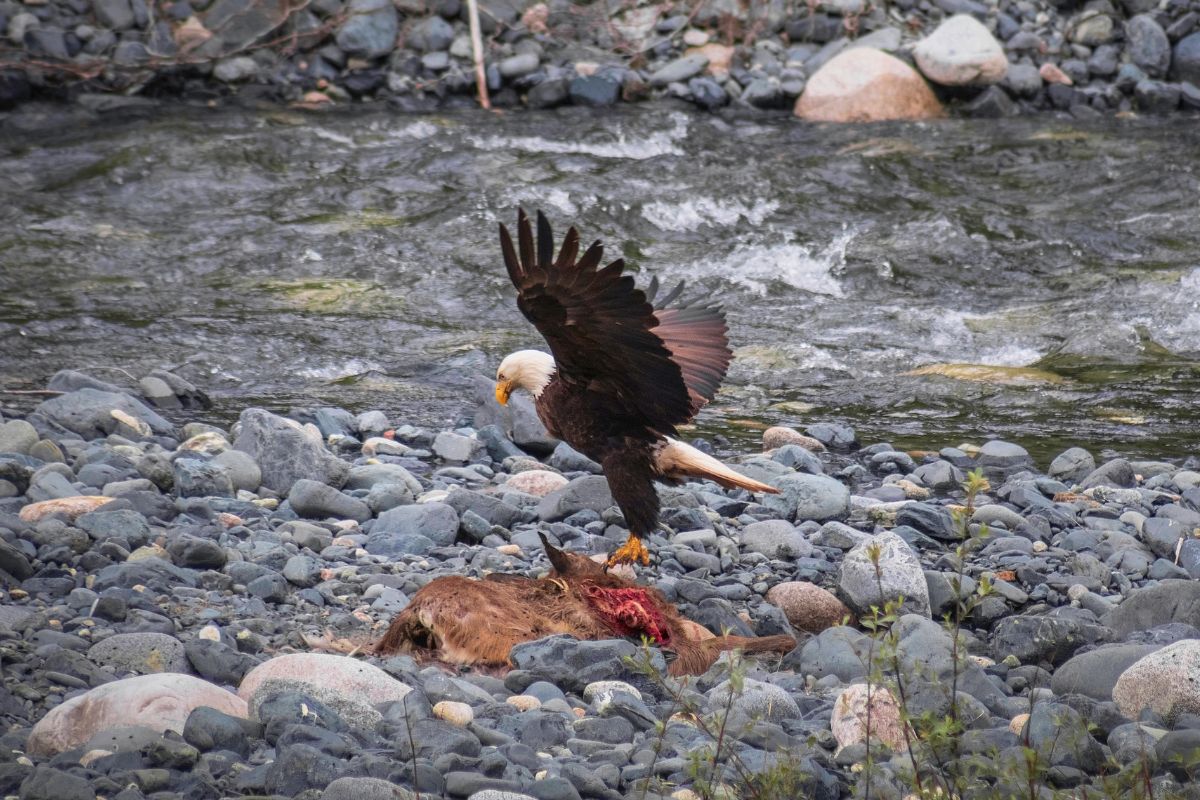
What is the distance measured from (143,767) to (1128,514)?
405cm

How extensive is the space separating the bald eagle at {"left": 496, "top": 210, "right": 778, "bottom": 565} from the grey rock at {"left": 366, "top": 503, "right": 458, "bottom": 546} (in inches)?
19.1

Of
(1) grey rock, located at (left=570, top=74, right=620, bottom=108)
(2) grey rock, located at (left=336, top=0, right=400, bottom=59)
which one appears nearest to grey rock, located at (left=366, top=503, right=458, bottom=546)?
(1) grey rock, located at (left=570, top=74, right=620, bottom=108)

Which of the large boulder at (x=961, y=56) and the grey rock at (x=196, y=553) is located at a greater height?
the large boulder at (x=961, y=56)

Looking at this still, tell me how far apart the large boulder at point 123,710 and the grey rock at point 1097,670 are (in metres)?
2.12

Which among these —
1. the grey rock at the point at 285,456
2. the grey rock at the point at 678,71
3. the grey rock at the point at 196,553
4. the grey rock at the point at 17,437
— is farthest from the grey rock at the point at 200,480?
the grey rock at the point at 678,71

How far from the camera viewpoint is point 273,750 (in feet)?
9.46

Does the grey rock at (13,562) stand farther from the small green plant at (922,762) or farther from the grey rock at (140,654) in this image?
the small green plant at (922,762)

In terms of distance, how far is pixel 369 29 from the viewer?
48.1ft

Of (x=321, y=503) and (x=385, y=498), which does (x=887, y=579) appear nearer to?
(x=385, y=498)

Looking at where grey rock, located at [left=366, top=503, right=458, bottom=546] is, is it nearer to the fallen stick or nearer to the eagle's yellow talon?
the eagle's yellow talon

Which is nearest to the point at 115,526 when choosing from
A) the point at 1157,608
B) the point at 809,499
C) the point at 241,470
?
the point at 241,470

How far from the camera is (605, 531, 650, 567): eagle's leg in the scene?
14.9 feet

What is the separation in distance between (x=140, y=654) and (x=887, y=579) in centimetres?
227

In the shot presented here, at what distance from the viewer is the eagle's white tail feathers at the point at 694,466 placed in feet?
15.2
